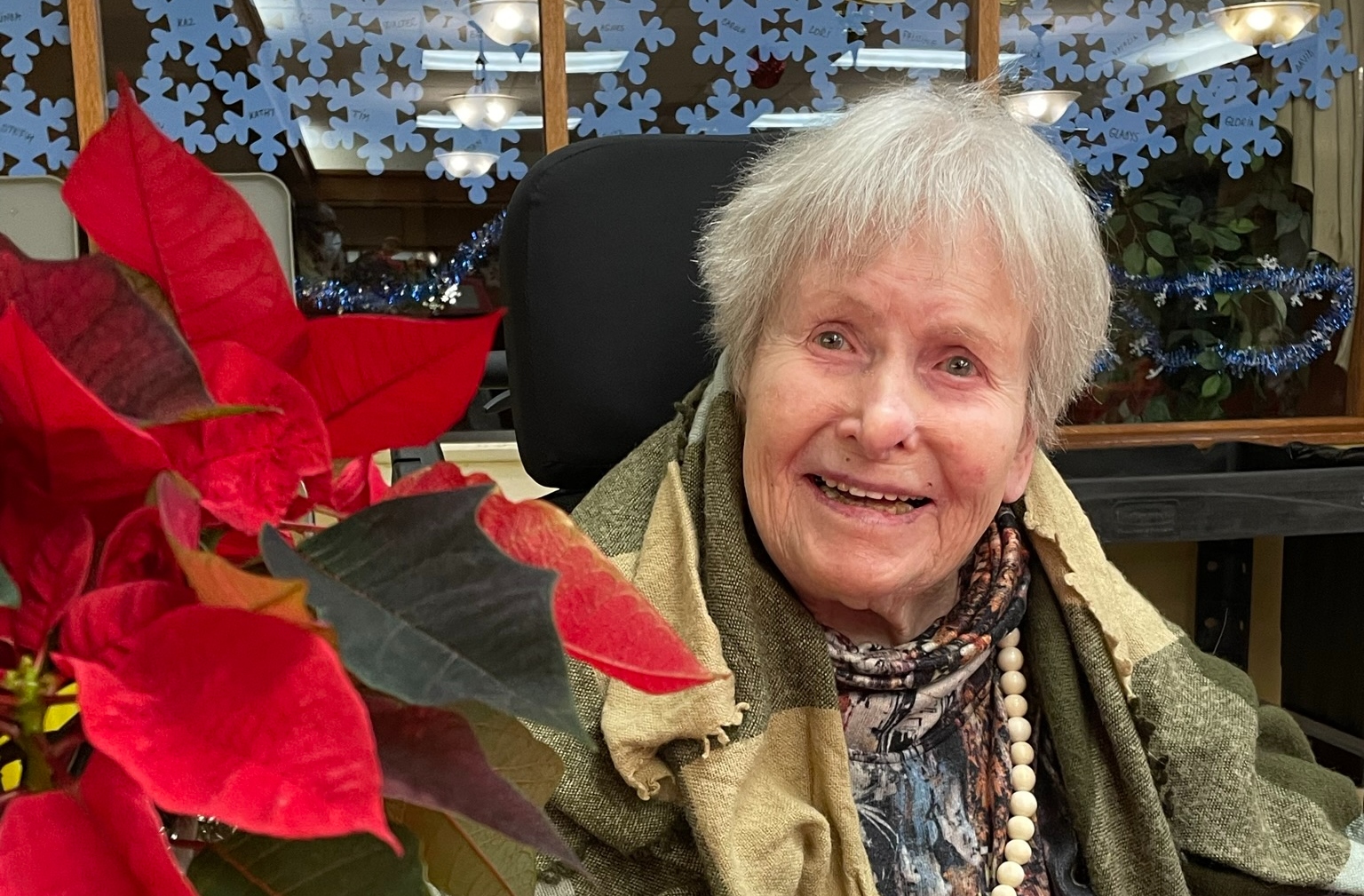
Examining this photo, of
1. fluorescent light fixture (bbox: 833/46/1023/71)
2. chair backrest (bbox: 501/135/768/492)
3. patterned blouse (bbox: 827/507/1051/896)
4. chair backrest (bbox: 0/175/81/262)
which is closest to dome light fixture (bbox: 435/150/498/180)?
fluorescent light fixture (bbox: 833/46/1023/71)

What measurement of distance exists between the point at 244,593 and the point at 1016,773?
110cm

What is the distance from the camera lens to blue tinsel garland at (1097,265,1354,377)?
3.43 meters

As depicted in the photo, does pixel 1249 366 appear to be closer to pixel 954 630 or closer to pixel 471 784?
pixel 954 630

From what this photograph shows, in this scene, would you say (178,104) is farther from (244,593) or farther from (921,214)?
(244,593)

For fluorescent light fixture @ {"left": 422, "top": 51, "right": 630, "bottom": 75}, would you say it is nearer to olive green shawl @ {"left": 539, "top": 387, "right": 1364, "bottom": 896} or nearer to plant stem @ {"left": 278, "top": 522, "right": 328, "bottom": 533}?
olive green shawl @ {"left": 539, "top": 387, "right": 1364, "bottom": 896}

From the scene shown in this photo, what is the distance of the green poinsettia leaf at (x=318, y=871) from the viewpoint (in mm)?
286

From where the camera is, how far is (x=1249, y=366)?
3.49 m

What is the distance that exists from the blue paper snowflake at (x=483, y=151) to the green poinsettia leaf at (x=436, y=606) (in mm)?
2928

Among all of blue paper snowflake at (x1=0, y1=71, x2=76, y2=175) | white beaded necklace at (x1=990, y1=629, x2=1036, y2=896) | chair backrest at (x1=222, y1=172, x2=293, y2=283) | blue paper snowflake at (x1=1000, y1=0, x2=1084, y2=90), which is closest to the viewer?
white beaded necklace at (x1=990, y1=629, x2=1036, y2=896)

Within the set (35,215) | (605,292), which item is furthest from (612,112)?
(605,292)

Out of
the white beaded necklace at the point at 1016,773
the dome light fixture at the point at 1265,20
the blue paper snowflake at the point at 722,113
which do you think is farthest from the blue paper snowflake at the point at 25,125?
the dome light fixture at the point at 1265,20

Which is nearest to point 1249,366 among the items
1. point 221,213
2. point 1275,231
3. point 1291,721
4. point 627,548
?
point 1275,231

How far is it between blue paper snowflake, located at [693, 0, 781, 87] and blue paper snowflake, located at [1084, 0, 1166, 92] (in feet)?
3.11

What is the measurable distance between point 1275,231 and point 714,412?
2.93 meters
